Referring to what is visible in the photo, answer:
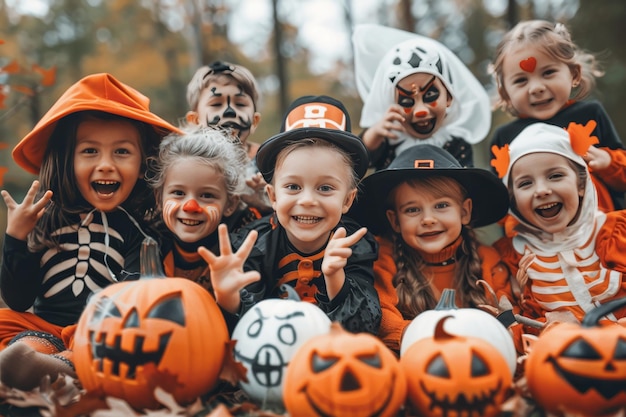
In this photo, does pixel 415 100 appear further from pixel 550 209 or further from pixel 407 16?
pixel 407 16

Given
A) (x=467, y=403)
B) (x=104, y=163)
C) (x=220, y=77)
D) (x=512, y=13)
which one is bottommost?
(x=467, y=403)

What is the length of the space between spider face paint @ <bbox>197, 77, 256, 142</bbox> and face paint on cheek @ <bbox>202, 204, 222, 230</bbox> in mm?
Answer: 876

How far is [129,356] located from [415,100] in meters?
2.66

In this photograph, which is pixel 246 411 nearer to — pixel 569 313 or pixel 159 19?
pixel 569 313

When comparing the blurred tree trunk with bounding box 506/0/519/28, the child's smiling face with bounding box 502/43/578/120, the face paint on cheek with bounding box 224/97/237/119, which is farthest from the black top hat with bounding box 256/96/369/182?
the blurred tree trunk with bounding box 506/0/519/28

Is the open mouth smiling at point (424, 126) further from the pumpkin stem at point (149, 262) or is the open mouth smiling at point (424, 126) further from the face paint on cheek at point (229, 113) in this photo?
the pumpkin stem at point (149, 262)

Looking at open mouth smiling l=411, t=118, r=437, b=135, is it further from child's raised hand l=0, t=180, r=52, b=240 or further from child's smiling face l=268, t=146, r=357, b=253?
child's raised hand l=0, t=180, r=52, b=240

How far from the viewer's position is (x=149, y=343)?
7.57ft

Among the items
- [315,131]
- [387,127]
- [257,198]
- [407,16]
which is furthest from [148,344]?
[407,16]

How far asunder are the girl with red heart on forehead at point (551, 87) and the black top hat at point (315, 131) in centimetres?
145

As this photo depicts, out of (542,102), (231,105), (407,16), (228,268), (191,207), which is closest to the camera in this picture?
(228,268)

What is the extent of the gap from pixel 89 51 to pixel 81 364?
14644 millimetres

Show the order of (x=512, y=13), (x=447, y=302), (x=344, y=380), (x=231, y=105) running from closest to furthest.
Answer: (x=344, y=380) → (x=447, y=302) → (x=231, y=105) → (x=512, y=13)

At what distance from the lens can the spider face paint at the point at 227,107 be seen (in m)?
4.11
